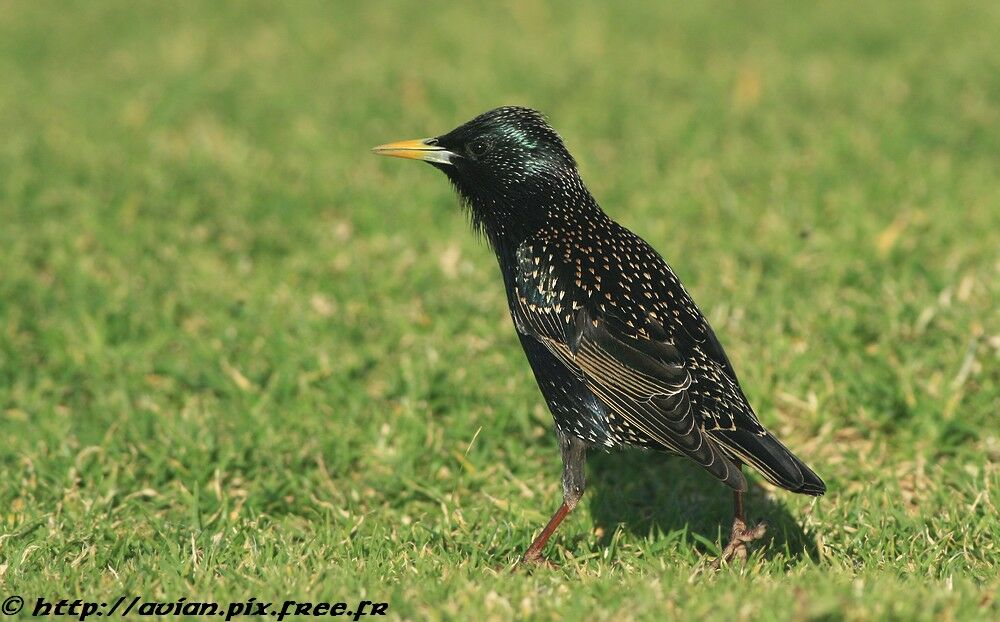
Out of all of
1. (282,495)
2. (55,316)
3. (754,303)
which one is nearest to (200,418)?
(282,495)

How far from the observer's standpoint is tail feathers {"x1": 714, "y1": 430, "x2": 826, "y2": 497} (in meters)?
4.16

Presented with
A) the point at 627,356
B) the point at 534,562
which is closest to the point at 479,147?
the point at 627,356

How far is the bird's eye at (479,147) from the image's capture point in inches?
194

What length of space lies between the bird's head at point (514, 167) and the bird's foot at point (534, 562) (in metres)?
1.25

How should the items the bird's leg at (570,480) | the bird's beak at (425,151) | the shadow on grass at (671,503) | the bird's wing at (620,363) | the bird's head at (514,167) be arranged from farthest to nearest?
the bird's beak at (425,151) → the bird's head at (514,167) → the shadow on grass at (671,503) → the bird's leg at (570,480) → the bird's wing at (620,363)

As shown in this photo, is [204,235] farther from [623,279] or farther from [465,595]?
[465,595]

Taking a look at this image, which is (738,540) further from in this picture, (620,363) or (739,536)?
(620,363)

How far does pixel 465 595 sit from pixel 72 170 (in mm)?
5635

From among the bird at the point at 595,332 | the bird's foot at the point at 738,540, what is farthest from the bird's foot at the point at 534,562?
the bird's foot at the point at 738,540

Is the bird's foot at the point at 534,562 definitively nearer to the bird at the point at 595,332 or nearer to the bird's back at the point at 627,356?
the bird at the point at 595,332

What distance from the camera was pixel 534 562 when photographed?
4504 millimetres

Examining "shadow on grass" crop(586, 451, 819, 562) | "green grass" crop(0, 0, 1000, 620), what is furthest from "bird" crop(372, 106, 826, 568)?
"green grass" crop(0, 0, 1000, 620)

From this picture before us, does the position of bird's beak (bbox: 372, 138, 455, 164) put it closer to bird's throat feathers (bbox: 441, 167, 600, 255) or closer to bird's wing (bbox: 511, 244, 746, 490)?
bird's throat feathers (bbox: 441, 167, 600, 255)

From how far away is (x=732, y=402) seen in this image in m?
4.47
